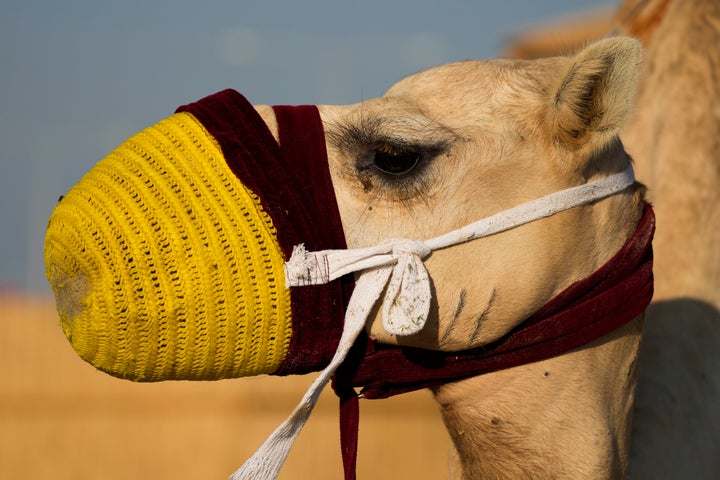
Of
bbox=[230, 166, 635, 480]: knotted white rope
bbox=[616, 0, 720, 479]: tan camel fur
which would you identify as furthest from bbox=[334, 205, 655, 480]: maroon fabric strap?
bbox=[616, 0, 720, 479]: tan camel fur

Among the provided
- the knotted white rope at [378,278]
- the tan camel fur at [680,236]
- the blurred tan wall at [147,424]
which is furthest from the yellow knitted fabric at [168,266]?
the blurred tan wall at [147,424]

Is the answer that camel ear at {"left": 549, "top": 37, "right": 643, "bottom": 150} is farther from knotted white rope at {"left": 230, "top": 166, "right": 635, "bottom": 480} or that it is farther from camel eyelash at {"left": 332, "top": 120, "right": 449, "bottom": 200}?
camel eyelash at {"left": 332, "top": 120, "right": 449, "bottom": 200}

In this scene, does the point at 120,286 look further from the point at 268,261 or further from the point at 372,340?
the point at 372,340

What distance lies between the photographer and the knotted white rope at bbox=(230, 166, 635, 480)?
88.7 inches

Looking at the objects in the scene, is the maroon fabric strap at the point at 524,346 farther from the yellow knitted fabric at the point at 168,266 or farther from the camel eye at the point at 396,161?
the camel eye at the point at 396,161

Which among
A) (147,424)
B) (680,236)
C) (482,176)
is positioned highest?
(482,176)

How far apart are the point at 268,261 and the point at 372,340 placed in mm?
362

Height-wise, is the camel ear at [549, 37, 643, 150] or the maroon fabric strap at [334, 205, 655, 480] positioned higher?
the camel ear at [549, 37, 643, 150]

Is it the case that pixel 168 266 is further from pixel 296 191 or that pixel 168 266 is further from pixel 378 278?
pixel 378 278

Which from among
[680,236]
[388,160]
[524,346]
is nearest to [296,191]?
[388,160]

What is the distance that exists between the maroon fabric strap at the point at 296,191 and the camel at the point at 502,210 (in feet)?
0.15

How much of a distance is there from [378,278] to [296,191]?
294 millimetres

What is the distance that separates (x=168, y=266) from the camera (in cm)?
215

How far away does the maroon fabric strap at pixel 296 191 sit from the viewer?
2246 mm
